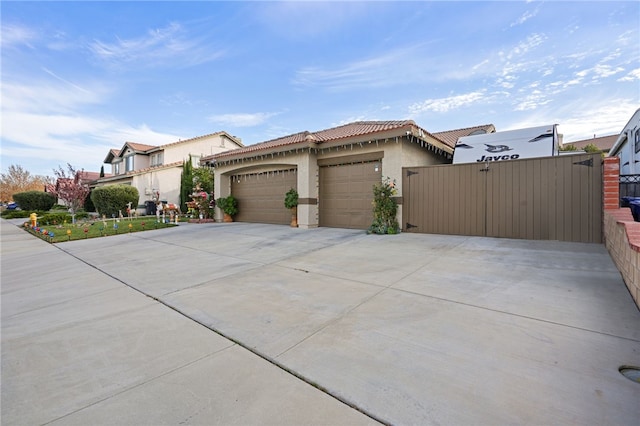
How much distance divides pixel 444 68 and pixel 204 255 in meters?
10.8

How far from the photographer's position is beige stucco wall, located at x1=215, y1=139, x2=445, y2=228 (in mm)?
8922

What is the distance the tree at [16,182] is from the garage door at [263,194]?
42.3 meters

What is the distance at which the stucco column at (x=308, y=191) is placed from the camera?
10.5 m

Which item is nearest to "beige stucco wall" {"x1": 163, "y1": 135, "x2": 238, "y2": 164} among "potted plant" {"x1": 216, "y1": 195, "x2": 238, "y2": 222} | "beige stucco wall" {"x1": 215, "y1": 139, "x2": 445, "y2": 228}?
"potted plant" {"x1": 216, "y1": 195, "x2": 238, "y2": 222}

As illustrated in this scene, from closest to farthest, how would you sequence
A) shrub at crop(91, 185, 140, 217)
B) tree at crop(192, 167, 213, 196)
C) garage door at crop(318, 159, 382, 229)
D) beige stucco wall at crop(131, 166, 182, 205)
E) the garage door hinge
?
the garage door hinge, garage door at crop(318, 159, 382, 229), shrub at crop(91, 185, 140, 217), tree at crop(192, 167, 213, 196), beige stucco wall at crop(131, 166, 182, 205)

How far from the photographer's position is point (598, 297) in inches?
122

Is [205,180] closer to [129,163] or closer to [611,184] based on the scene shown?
[129,163]

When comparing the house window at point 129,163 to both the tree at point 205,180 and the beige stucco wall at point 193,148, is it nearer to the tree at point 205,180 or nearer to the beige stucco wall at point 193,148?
the beige stucco wall at point 193,148

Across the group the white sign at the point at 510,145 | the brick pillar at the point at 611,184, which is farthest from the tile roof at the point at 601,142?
the brick pillar at the point at 611,184

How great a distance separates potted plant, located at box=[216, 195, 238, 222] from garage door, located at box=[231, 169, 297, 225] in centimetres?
23

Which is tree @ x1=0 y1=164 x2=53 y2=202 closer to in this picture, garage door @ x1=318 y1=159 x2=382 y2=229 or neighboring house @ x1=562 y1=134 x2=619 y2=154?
garage door @ x1=318 y1=159 x2=382 y2=229

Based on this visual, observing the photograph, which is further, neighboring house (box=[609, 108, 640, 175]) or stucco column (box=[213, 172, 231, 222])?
stucco column (box=[213, 172, 231, 222])

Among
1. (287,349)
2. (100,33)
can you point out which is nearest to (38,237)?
(100,33)

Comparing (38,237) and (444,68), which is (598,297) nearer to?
(444,68)
